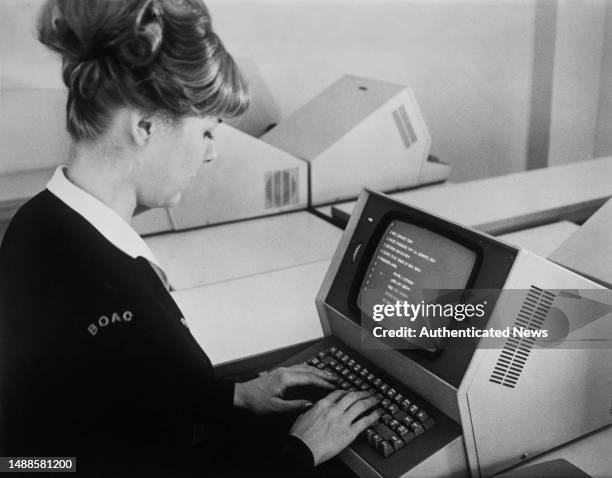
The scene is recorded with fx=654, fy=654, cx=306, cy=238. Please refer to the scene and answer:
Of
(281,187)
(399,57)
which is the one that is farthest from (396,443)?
(399,57)

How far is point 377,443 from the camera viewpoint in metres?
0.95

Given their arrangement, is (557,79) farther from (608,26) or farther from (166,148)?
(166,148)

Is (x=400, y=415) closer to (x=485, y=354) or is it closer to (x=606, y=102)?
(x=485, y=354)

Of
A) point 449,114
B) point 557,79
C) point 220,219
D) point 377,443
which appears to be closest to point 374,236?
point 377,443

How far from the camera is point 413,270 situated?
1062mm

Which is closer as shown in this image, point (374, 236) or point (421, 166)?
point (374, 236)

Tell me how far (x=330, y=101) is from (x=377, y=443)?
1.88 metres

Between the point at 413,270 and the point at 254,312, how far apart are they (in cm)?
61

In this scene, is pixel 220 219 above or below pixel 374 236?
below

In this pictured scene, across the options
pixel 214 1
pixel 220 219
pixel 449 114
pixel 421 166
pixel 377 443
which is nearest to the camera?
pixel 377 443

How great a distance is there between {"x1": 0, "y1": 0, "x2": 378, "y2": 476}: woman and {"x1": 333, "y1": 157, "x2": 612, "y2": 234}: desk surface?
43.0 inches

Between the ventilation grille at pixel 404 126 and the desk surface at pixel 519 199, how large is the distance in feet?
0.64

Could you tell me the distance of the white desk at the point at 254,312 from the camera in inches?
56.4

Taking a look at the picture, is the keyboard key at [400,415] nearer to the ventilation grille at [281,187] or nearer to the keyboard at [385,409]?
the keyboard at [385,409]
